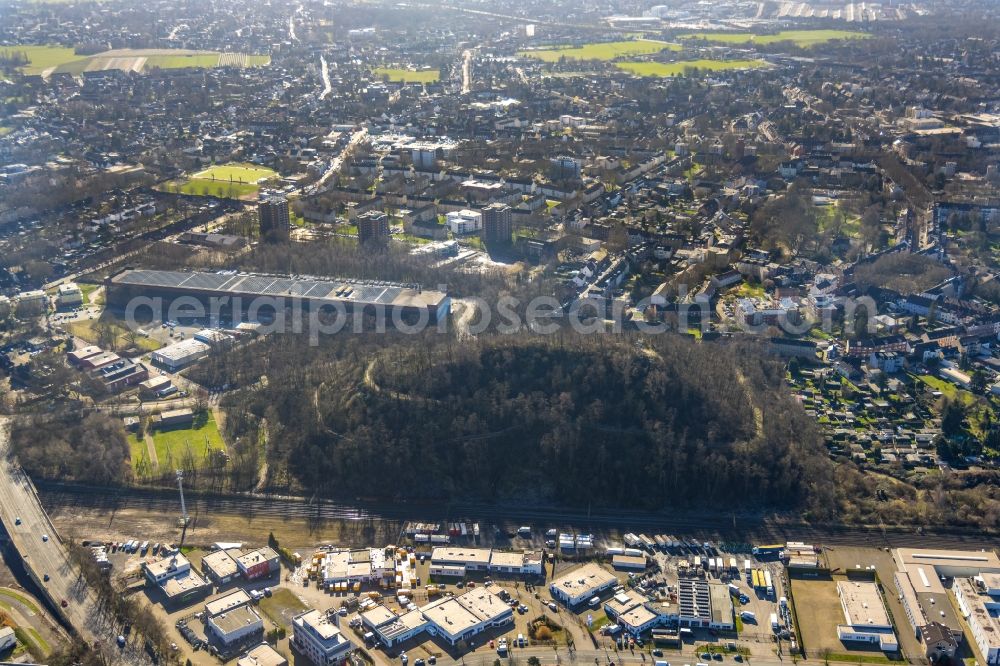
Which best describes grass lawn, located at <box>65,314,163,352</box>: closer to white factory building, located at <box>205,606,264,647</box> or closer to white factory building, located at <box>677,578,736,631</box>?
white factory building, located at <box>205,606,264,647</box>

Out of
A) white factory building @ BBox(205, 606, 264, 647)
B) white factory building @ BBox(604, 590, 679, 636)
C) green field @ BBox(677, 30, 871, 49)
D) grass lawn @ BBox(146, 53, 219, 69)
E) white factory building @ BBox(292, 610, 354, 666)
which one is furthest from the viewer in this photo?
green field @ BBox(677, 30, 871, 49)

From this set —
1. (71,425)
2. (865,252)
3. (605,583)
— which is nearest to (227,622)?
(605,583)

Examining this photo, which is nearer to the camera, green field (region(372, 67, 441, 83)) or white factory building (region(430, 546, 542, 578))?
white factory building (region(430, 546, 542, 578))

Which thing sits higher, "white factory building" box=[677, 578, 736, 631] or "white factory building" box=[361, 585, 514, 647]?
"white factory building" box=[677, 578, 736, 631]

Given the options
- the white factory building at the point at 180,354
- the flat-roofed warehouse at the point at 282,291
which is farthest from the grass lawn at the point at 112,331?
the flat-roofed warehouse at the point at 282,291

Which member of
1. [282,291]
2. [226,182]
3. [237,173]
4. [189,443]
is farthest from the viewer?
[237,173]

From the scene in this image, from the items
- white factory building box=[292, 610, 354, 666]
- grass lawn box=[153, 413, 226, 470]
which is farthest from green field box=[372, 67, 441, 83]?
white factory building box=[292, 610, 354, 666]

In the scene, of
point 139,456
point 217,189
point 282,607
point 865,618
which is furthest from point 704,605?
point 217,189

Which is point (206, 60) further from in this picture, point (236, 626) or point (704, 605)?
point (704, 605)
